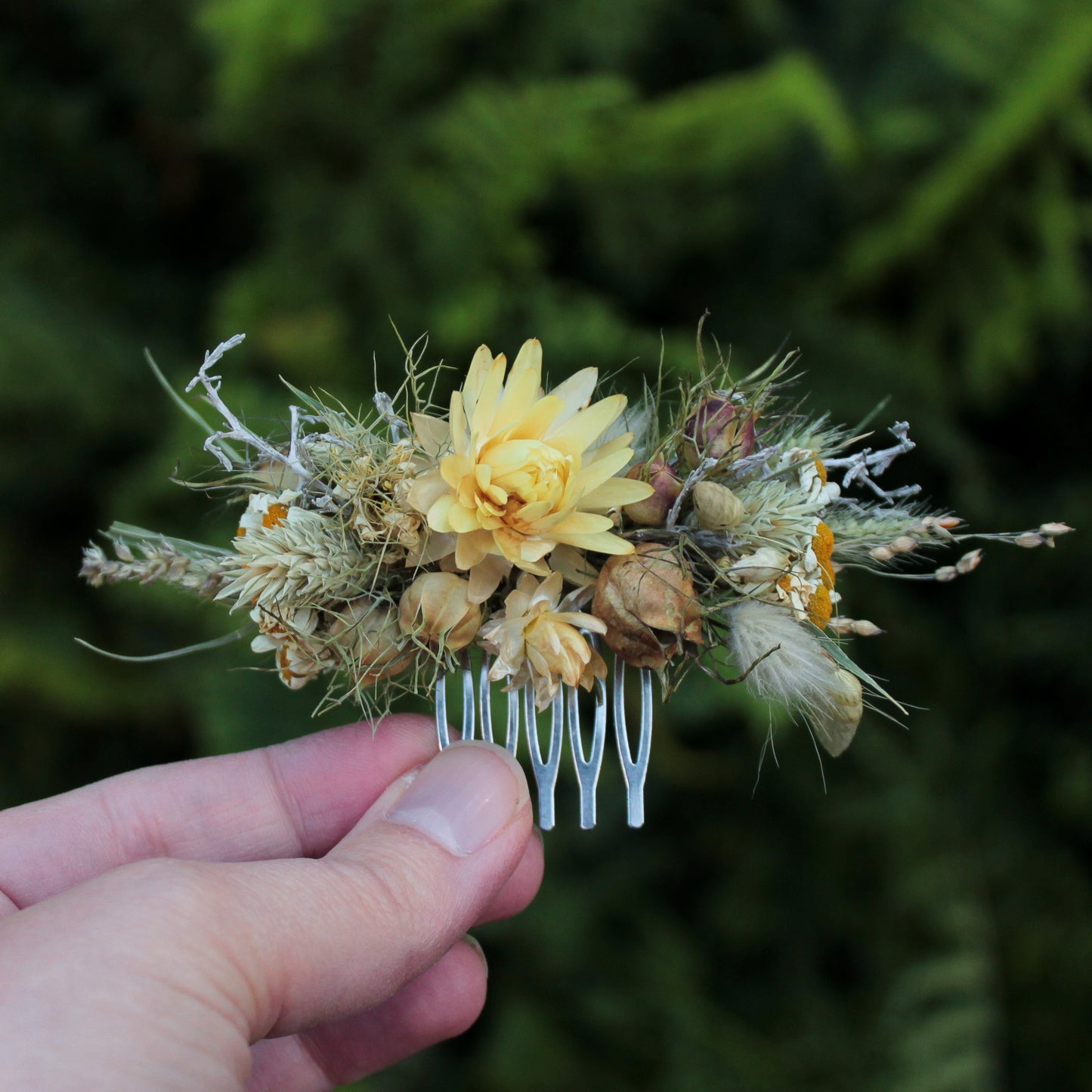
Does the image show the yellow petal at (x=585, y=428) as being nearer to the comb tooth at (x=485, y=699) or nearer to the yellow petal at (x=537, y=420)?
the yellow petal at (x=537, y=420)

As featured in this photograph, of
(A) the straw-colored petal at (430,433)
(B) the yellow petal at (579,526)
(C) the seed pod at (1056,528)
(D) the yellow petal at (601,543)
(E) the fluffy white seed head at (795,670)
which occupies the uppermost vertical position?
(A) the straw-colored petal at (430,433)

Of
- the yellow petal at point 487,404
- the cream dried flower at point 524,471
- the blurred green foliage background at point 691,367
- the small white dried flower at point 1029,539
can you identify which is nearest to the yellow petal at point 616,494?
the cream dried flower at point 524,471

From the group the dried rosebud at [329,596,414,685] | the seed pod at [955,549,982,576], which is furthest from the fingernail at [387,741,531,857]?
the seed pod at [955,549,982,576]

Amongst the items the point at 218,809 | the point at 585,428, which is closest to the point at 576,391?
the point at 585,428

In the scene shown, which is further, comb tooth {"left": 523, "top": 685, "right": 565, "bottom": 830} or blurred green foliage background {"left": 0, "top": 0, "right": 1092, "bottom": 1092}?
blurred green foliage background {"left": 0, "top": 0, "right": 1092, "bottom": 1092}

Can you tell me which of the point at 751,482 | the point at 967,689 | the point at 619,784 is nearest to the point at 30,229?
the point at 619,784

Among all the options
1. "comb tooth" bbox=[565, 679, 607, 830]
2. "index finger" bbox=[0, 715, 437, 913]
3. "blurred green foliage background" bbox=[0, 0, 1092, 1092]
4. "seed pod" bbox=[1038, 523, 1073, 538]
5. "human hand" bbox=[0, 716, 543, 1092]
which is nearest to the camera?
"human hand" bbox=[0, 716, 543, 1092]

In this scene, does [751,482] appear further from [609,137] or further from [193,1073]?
[609,137]

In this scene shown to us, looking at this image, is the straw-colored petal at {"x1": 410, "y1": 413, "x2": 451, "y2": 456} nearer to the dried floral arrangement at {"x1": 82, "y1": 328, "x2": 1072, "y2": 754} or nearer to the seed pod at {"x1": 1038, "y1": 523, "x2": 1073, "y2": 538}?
the dried floral arrangement at {"x1": 82, "y1": 328, "x2": 1072, "y2": 754}

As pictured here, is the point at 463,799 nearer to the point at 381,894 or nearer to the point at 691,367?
the point at 381,894
